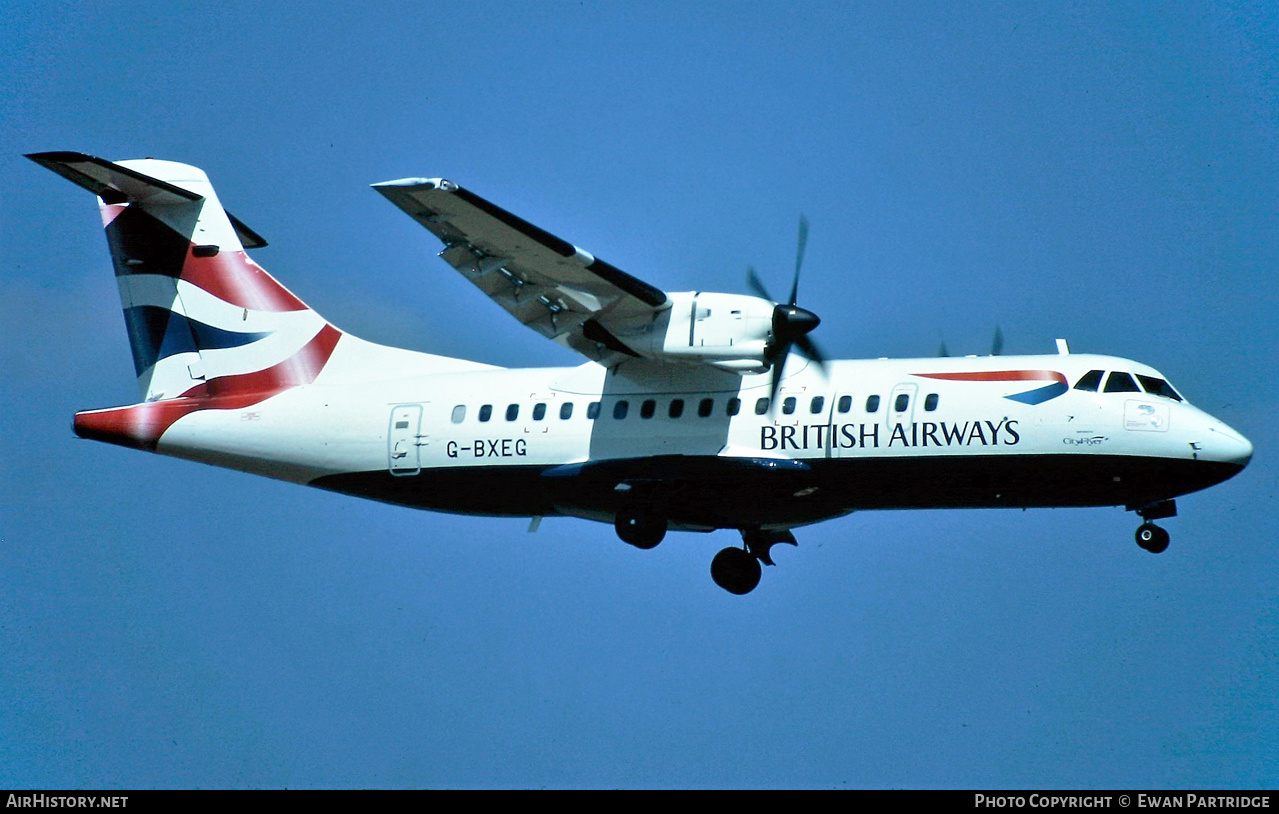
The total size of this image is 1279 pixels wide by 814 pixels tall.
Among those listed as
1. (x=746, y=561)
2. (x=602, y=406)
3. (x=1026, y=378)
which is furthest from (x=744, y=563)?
(x=1026, y=378)

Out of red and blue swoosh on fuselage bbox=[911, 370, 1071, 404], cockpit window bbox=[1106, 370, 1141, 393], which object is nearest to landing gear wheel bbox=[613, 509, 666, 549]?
red and blue swoosh on fuselage bbox=[911, 370, 1071, 404]

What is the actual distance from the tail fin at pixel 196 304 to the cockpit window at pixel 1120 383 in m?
9.98

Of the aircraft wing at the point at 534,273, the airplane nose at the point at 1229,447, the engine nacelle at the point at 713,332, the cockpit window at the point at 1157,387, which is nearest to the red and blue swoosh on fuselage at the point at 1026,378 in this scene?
the cockpit window at the point at 1157,387

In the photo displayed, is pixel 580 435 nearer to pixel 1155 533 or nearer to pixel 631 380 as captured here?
pixel 631 380

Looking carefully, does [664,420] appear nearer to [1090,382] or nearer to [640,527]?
[640,527]

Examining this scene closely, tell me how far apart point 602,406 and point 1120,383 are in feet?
19.8

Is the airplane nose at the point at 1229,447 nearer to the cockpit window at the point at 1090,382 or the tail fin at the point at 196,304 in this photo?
the cockpit window at the point at 1090,382

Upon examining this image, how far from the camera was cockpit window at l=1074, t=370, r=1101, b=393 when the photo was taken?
760 inches

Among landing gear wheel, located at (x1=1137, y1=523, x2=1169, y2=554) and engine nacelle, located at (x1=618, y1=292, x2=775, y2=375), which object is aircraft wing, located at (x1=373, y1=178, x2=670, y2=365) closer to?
engine nacelle, located at (x1=618, y1=292, x2=775, y2=375)

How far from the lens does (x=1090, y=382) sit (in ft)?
63.5

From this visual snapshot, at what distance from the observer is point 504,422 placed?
21.4 meters
